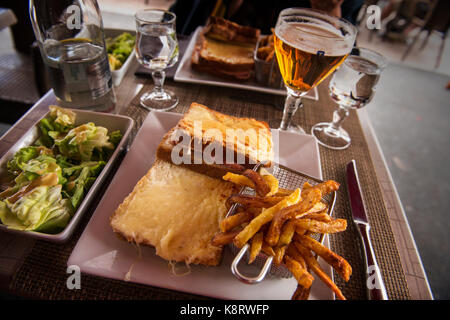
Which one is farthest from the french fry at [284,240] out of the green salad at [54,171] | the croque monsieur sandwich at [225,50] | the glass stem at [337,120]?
the croque monsieur sandwich at [225,50]

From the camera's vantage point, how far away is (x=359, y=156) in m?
1.38

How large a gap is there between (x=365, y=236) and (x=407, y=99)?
4.72 m

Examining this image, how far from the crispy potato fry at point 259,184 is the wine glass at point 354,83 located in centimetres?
64

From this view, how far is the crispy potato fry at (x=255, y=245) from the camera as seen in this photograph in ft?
2.38

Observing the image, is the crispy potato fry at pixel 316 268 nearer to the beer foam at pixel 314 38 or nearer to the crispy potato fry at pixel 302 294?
the crispy potato fry at pixel 302 294

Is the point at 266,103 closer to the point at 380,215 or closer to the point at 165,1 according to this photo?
the point at 380,215

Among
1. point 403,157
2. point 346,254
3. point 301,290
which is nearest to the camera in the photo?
point 301,290

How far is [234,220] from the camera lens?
794mm

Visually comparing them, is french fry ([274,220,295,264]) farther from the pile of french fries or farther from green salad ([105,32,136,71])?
green salad ([105,32,136,71])

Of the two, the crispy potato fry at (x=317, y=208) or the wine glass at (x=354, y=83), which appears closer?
the crispy potato fry at (x=317, y=208)

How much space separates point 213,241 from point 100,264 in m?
0.33

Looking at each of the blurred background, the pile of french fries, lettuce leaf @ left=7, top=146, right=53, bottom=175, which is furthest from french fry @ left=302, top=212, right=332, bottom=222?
the blurred background

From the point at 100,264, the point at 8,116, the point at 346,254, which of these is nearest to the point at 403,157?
the point at 346,254

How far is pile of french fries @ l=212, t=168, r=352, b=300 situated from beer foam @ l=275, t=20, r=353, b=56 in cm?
59
